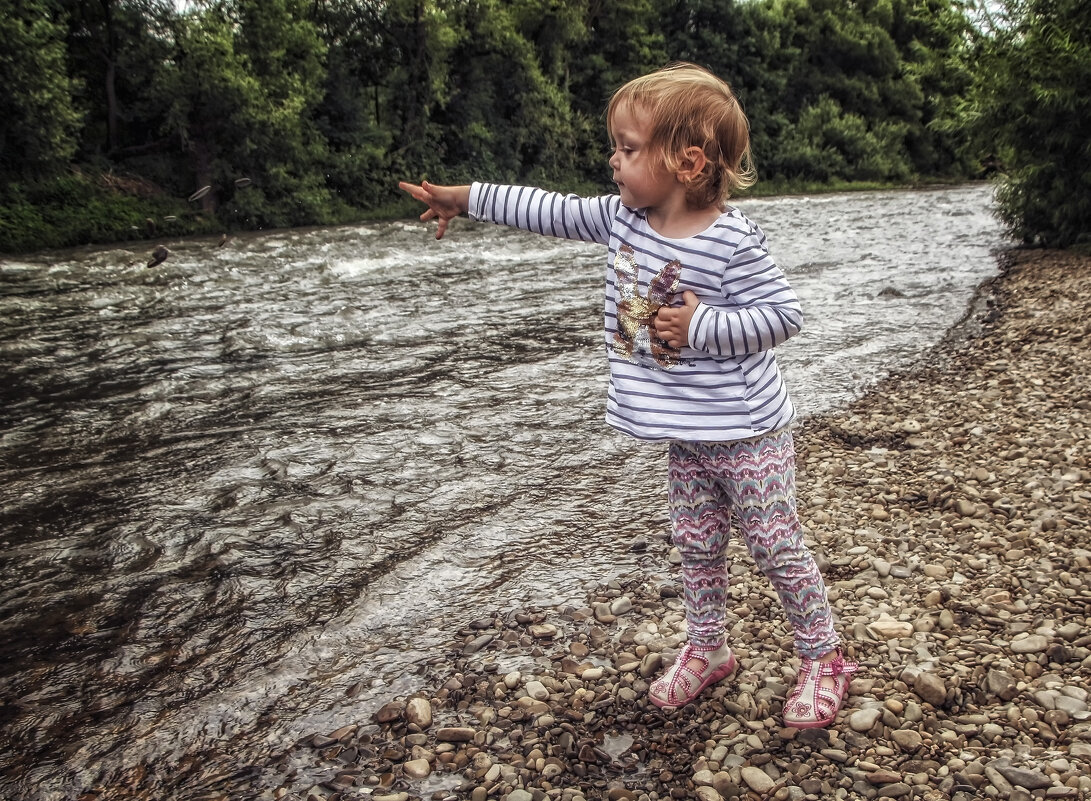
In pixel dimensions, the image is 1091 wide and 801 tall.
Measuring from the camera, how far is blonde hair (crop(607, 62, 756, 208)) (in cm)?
277

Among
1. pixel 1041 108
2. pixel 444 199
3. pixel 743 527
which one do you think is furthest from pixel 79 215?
pixel 743 527

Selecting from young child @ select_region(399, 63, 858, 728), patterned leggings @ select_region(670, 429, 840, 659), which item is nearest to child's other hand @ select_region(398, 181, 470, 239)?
young child @ select_region(399, 63, 858, 728)

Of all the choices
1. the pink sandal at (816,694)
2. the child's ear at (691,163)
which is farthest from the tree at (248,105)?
the pink sandal at (816,694)

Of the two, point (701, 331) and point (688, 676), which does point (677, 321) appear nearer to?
point (701, 331)

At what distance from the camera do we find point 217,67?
83.7 ft

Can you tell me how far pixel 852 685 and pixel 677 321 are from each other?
153 centimetres

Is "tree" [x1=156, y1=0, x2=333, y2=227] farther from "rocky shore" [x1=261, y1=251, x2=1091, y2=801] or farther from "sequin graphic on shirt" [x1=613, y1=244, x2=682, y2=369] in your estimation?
"sequin graphic on shirt" [x1=613, y1=244, x2=682, y2=369]

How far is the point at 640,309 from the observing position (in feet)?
9.62

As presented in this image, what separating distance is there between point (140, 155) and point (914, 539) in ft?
94.9

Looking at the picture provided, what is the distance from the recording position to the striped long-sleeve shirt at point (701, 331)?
2.78 m

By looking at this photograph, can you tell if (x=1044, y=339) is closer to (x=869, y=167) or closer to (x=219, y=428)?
(x=219, y=428)

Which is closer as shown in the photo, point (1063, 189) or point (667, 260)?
point (667, 260)

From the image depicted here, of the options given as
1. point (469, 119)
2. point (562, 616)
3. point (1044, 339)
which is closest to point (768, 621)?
point (562, 616)

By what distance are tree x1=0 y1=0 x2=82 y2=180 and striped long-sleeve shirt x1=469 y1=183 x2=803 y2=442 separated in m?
23.9
